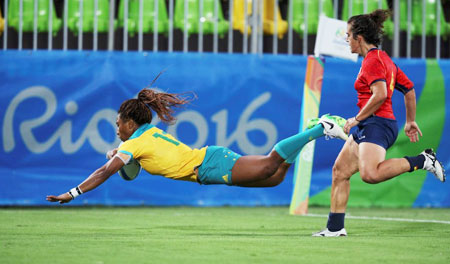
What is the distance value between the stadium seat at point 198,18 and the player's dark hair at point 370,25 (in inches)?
237

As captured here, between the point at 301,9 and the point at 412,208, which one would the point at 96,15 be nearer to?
the point at 301,9

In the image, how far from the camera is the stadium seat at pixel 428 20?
45.9 feet

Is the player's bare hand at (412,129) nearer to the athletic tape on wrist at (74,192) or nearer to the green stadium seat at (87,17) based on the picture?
the athletic tape on wrist at (74,192)

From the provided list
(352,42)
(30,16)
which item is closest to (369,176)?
(352,42)

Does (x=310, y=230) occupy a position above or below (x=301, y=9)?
below

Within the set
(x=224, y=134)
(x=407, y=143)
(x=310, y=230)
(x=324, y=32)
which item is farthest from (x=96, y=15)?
(x=310, y=230)

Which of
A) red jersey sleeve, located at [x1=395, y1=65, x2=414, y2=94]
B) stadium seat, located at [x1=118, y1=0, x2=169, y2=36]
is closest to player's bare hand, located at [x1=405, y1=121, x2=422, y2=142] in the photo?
red jersey sleeve, located at [x1=395, y1=65, x2=414, y2=94]

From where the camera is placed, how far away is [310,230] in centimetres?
852

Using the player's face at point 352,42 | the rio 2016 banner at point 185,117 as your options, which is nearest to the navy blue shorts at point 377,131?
the player's face at point 352,42

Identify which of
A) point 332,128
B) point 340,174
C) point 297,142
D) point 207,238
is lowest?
point 207,238

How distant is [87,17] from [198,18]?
5.66ft

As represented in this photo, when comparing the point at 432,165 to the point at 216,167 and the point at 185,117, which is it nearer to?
the point at 216,167

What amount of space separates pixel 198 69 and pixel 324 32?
2177 millimetres

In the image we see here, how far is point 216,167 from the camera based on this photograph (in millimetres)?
7809
